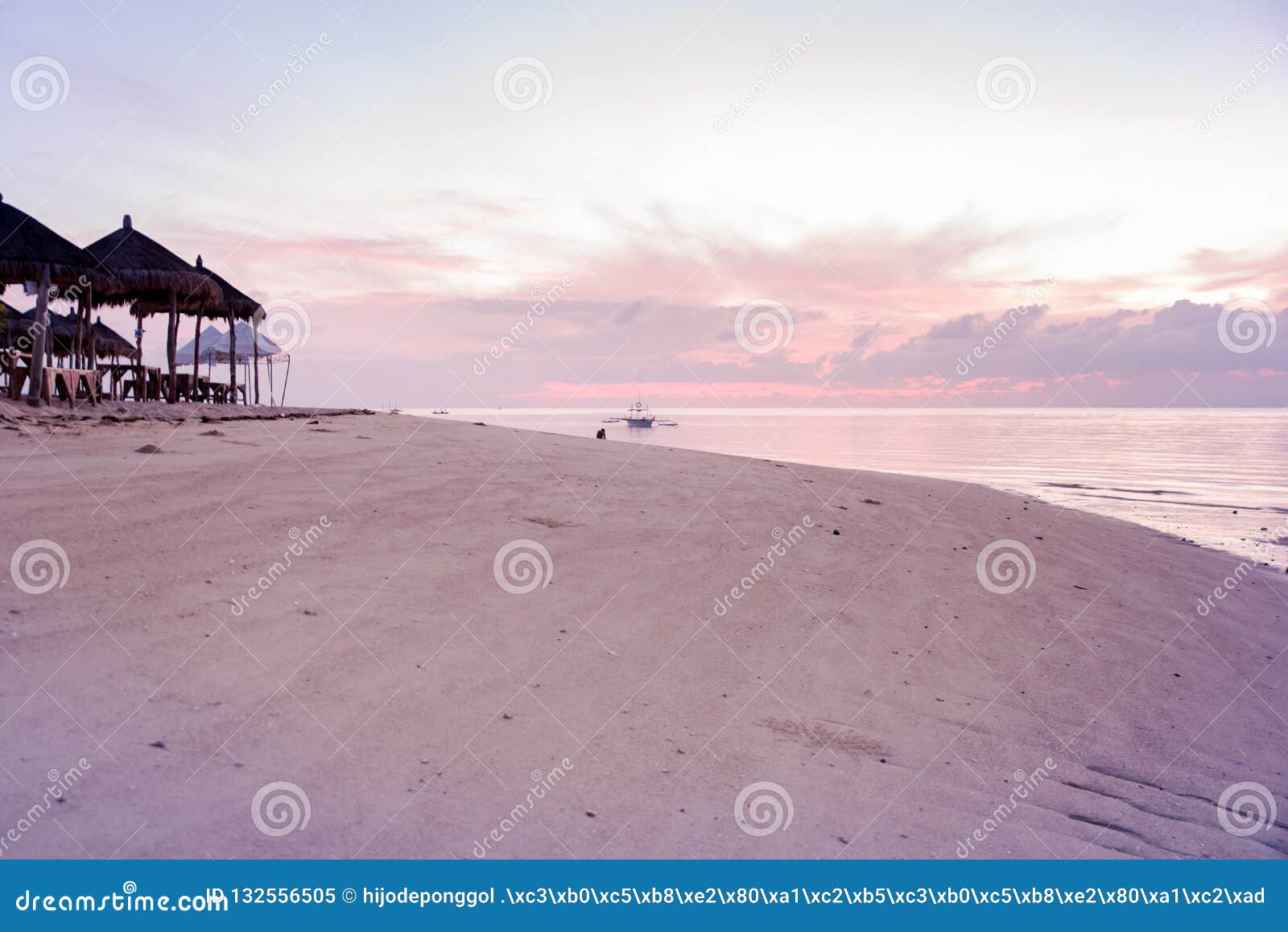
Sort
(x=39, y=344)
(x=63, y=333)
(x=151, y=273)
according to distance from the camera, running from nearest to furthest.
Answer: (x=39, y=344) → (x=151, y=273) → (x=63, y=333)

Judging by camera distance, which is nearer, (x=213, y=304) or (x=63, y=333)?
(x=213, y=304)

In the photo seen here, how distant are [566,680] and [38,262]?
16808mm

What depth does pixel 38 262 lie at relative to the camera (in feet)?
50.0

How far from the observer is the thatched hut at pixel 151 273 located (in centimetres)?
1908

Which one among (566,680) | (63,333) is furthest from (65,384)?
(63,333)

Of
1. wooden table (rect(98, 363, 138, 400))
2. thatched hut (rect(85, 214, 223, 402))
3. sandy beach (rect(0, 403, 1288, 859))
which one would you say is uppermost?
thatched hut (rect(85, 214, 223, 402))

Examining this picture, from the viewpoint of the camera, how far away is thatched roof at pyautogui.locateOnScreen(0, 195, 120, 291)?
1514 centimetres

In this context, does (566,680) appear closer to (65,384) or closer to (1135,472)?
(65,384)

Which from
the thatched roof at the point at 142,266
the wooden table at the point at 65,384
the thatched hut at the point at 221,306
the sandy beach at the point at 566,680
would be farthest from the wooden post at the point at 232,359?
the sandy beach at the point at 566,680

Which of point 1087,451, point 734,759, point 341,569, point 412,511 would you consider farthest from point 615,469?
point 1087,451

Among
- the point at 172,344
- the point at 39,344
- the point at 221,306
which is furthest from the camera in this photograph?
the point at 221,306

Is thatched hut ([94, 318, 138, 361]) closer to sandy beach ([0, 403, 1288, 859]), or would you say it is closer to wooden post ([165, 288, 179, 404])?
wooden post ([165, 288, 179, 404])

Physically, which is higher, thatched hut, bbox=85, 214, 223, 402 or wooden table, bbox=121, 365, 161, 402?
thatched hut, bbox=85, 214, 223, 402

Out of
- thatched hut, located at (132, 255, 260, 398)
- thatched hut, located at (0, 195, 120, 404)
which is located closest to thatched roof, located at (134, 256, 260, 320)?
thatched hut, located at (132, 255, 260, 398)
